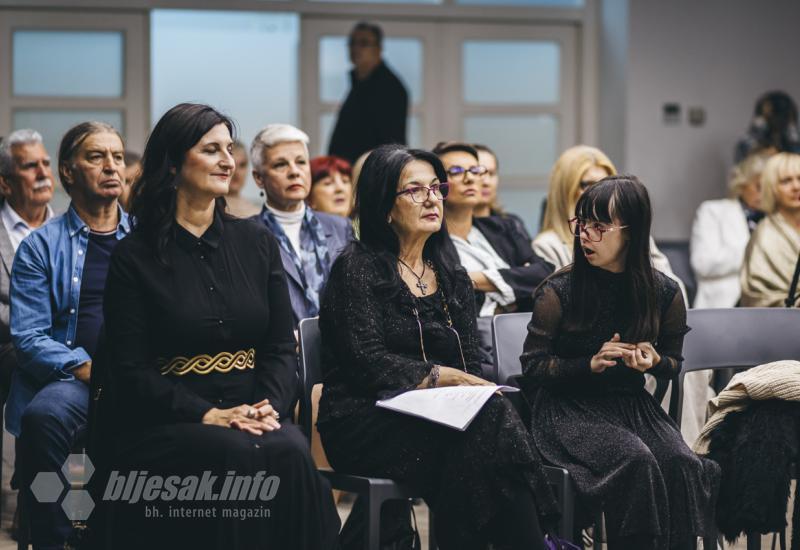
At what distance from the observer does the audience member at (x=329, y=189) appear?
537 centimetres

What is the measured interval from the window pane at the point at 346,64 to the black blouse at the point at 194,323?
519 cm

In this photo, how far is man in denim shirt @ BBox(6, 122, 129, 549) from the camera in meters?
3.40

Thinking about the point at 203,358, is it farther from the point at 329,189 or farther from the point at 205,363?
the point at 329,189

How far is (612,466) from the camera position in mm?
3184

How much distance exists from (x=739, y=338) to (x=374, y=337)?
52.1 inches

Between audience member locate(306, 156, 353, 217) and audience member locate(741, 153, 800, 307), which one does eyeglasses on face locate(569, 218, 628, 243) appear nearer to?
audience member locate(741, 153, 800, 307)

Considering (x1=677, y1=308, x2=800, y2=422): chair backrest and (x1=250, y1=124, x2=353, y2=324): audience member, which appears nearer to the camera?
→ (x1=677, y1=308, x2=800, y2=422): chair backrest

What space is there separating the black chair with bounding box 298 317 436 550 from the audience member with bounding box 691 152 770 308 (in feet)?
10.9

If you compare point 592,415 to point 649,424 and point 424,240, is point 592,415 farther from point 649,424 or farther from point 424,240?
point 424,240

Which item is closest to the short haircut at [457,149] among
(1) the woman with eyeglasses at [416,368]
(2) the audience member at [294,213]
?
(2) the audience member at [294,213]

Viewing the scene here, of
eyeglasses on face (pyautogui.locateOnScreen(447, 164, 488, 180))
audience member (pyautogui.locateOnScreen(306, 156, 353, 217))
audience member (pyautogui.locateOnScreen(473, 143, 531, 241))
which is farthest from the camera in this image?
audience member (pyautogui.locateOnScreen(306, 156, 353, 217))

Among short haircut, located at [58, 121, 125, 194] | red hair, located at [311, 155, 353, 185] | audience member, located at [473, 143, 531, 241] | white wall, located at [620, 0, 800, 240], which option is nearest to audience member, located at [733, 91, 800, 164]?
white wall, located at [620, 0, 800, 240]

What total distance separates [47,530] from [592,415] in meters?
1.58

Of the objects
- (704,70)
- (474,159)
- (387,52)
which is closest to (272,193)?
(474,159)
